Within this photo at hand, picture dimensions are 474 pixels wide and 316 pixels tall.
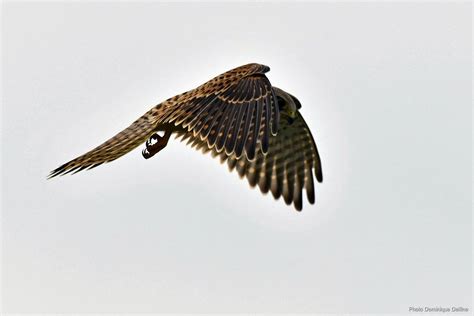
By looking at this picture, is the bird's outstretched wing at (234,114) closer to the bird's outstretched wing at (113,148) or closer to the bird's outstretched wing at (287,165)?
the bird's outstretched wing at (113,148)

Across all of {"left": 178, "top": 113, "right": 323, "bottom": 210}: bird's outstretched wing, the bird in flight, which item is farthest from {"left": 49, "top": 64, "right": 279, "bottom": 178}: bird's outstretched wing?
{"left": 178, "top": 113, "right": 323, "bottom": 210}: bird's outstretched wing

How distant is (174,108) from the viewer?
46.8 feet

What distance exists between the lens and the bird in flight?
13047mm

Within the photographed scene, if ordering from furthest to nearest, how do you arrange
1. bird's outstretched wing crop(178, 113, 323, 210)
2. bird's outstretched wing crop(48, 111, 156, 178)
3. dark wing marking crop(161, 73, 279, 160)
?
bird's outstretched wing crop(178, 113, 323, 210) → bird's outstretched wing crop(48, 111, 156, 178) → dark wing marking crop(161, 73, 279, 160)

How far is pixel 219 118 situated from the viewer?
43.4 ft

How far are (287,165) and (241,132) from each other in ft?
10.6

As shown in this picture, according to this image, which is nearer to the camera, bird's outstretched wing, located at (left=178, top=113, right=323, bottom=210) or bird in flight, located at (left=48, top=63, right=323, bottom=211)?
bird in flight, located at (left=48, top=63, right=323, bottom=211)

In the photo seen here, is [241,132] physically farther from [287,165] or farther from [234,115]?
[287,165]

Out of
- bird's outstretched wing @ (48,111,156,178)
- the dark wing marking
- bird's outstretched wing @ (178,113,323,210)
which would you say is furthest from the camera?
bird's outstretched wing @ (178,113,323,210)

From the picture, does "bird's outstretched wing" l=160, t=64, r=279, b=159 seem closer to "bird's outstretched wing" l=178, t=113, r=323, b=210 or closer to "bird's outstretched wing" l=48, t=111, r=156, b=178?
"bird's outstretched wing" l=48, t=111, r=156, b=178

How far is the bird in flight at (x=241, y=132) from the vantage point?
13.0m

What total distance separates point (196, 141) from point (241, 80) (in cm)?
182

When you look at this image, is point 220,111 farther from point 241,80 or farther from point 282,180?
point 282,180

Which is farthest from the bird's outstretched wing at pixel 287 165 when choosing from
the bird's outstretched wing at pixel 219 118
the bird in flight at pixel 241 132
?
the bird's outstretched wing at pixel 219 118
